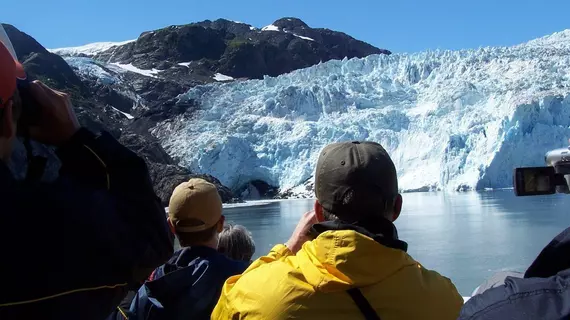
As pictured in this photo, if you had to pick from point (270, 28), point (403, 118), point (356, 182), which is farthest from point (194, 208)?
point (270, 28)

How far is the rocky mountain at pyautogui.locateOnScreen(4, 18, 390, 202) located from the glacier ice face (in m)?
1.64

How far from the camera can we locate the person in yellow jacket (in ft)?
3.08

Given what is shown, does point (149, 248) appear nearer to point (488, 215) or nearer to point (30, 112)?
point (30, 112)

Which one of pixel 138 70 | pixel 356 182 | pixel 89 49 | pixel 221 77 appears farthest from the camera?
pixel 89 49

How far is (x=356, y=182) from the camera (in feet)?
3.45

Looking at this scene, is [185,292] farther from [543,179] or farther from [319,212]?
[543,179]

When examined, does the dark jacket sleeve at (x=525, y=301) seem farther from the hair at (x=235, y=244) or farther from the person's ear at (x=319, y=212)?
the hair at (x=235, y=244)

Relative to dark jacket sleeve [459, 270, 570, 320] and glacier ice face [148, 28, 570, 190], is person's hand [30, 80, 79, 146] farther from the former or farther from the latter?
glacier ice face [148, 28, 570, 190]

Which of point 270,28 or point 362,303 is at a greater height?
point 270,28

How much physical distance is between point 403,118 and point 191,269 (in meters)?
25.0

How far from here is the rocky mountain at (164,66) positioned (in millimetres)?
29453

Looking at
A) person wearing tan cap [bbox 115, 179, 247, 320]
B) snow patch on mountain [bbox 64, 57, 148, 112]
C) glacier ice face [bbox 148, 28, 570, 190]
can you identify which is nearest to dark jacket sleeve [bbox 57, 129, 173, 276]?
person wearing tan cap [bbox 115, 179, 247, 320]

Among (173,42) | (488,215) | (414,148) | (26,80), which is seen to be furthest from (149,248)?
(173,42)

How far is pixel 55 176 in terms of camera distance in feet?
2.32
